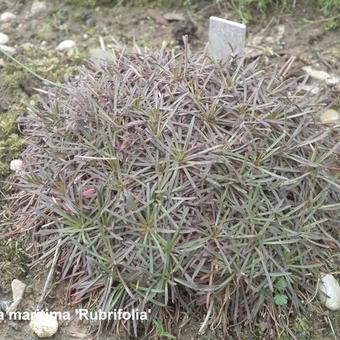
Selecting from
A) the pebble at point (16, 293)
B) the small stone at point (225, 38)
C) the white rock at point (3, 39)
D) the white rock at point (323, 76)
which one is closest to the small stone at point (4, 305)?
the pebble at point (16, 293)

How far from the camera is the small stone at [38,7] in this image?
328 centimetres

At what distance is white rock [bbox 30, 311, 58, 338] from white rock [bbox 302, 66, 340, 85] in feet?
5.24

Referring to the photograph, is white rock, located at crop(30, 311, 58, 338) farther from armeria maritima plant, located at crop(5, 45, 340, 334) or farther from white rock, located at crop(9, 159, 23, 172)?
white rock, located at crop(9, 159, 23, 172)

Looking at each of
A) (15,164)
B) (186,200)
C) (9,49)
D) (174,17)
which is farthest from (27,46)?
(186,200)

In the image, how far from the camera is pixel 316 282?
200cm

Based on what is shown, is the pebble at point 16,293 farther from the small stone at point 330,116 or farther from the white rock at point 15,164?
the small stone at point 330,116

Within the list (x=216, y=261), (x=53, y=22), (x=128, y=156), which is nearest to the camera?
(x=216, y=261)

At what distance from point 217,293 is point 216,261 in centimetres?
10

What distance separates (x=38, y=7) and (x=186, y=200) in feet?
6.08

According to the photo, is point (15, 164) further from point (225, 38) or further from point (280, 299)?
point (280, 299)

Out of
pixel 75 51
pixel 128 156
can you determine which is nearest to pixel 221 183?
pixel 128 156

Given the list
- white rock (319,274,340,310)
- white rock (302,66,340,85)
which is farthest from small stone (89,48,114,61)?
white rock (319,274,340,310)

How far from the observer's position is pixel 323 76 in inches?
111

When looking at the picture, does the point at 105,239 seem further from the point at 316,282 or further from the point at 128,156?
the point at 316,282
